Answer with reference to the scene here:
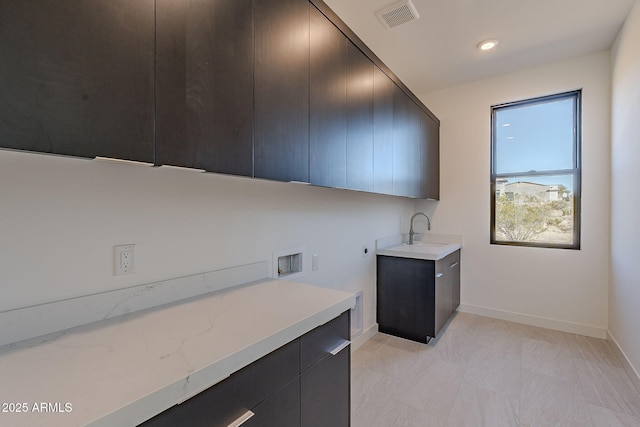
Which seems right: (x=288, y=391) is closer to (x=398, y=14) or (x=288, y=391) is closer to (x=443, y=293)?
(x=443, y=293)

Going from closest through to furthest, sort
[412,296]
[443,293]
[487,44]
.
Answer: [487,44] → [412,296] → [443,293]

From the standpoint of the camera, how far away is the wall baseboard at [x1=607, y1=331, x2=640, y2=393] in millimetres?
2010

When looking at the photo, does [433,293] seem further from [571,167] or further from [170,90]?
[170,90]

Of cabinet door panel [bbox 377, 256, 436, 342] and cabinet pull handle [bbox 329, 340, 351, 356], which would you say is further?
cabinet door panel [bbox 377, 256, 436, 342]

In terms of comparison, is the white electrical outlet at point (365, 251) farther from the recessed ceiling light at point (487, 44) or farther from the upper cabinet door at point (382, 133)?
the recessed ceiling light at point (487, 44)

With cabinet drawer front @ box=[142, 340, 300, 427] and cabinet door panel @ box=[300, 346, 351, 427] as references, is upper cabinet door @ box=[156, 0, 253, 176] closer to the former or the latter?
cabinet drawer front @ box=[142, 340, 300, 427]

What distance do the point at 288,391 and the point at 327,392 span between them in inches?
10.9

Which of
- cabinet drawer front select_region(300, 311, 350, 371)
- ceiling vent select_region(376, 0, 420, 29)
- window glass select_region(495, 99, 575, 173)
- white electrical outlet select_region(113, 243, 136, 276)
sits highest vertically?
ceiling vent select_region(376, 0, 420, 29)

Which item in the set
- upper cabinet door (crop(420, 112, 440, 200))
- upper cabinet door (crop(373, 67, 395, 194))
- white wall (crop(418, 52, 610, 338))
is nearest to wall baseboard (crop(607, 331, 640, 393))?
white wall (crop(418, 52, 610, 338))

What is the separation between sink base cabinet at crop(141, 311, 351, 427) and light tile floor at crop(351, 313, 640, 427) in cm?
73

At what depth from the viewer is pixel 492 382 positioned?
208cm

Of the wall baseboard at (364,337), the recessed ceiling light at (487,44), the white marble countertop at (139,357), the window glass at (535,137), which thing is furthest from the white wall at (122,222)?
the window glass at (535,137)

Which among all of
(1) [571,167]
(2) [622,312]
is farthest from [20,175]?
(1) [571,167]

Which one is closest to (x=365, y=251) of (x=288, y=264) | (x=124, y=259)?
(x=288, y=264)
